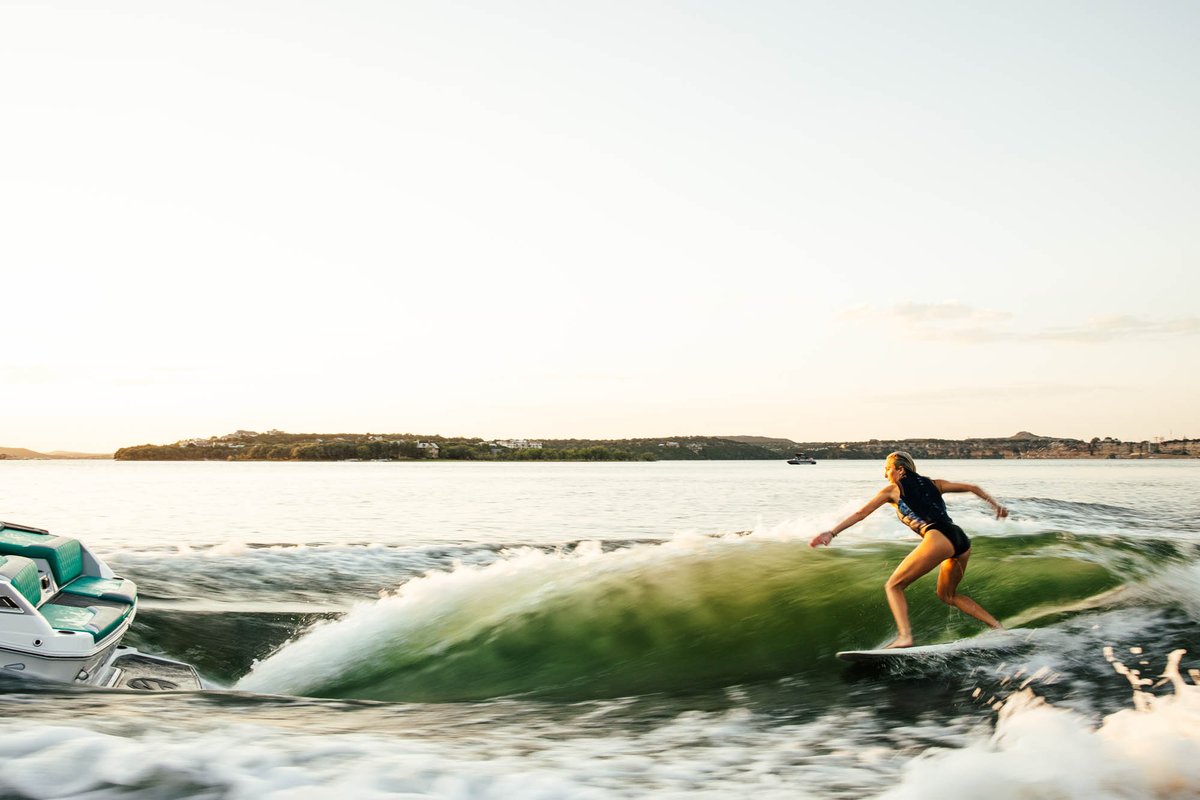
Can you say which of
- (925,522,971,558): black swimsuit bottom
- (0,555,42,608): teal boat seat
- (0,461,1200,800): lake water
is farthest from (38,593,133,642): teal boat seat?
(925,522,971,558): black swimsuit bottom

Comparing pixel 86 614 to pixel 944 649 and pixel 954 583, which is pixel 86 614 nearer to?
pixel 944 649

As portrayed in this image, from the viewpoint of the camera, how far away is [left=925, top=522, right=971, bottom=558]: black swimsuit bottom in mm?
10047

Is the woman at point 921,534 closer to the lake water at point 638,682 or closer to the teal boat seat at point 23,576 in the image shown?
the lake water at point 638,682

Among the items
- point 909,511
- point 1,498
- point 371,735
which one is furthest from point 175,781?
point 1,498

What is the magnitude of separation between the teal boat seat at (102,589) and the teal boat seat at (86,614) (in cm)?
6

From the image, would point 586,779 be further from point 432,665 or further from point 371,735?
point 432,665

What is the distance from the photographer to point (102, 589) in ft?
33.4

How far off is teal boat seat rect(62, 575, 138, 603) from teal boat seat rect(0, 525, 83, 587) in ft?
0.31

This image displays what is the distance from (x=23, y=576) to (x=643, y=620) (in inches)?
305

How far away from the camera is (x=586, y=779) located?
6.18 metres

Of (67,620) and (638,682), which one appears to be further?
(638,682)

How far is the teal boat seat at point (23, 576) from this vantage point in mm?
8531

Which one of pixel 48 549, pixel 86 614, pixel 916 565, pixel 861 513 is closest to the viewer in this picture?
pixel 86 614

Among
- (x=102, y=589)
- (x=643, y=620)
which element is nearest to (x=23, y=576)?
(x=102, y=589)
